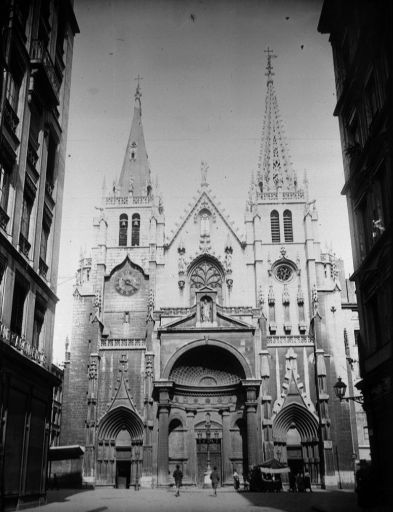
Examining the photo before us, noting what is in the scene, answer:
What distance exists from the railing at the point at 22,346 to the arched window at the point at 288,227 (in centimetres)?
3261

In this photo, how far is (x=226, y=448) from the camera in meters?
45.2

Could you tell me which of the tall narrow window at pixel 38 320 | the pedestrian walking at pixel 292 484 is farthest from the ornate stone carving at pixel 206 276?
the tall narrow window at pixel 38 320

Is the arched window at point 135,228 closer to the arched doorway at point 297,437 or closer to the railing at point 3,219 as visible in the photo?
the arched doorway at point 297,437

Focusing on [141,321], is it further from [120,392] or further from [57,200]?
[57,200]

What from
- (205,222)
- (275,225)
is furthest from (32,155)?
(275,225)

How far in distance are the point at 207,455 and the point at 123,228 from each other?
21080mm

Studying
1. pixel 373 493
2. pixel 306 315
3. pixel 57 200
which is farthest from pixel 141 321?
pixel 373 493

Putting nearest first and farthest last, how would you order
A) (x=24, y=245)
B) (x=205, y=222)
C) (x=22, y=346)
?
(x=22, y=346) → (x=24, y=245) → (x=205, y=222)

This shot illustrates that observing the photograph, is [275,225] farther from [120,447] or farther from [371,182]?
[371,182]

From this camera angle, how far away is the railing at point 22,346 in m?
20.0

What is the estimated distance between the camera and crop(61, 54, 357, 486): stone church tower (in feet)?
146

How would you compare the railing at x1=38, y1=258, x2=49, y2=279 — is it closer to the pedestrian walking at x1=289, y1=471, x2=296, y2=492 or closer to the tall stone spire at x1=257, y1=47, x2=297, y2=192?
the pedestrian walking at x1=289, y1=471, x2=296, y2=492

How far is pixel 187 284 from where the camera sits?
51656mm

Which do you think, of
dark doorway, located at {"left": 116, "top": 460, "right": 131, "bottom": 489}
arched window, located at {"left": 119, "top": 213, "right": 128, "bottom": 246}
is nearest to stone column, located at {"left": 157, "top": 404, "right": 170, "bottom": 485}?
dark doorway, located at {"left": 116, "top": 460, "right": 131, "bottom": 489}
